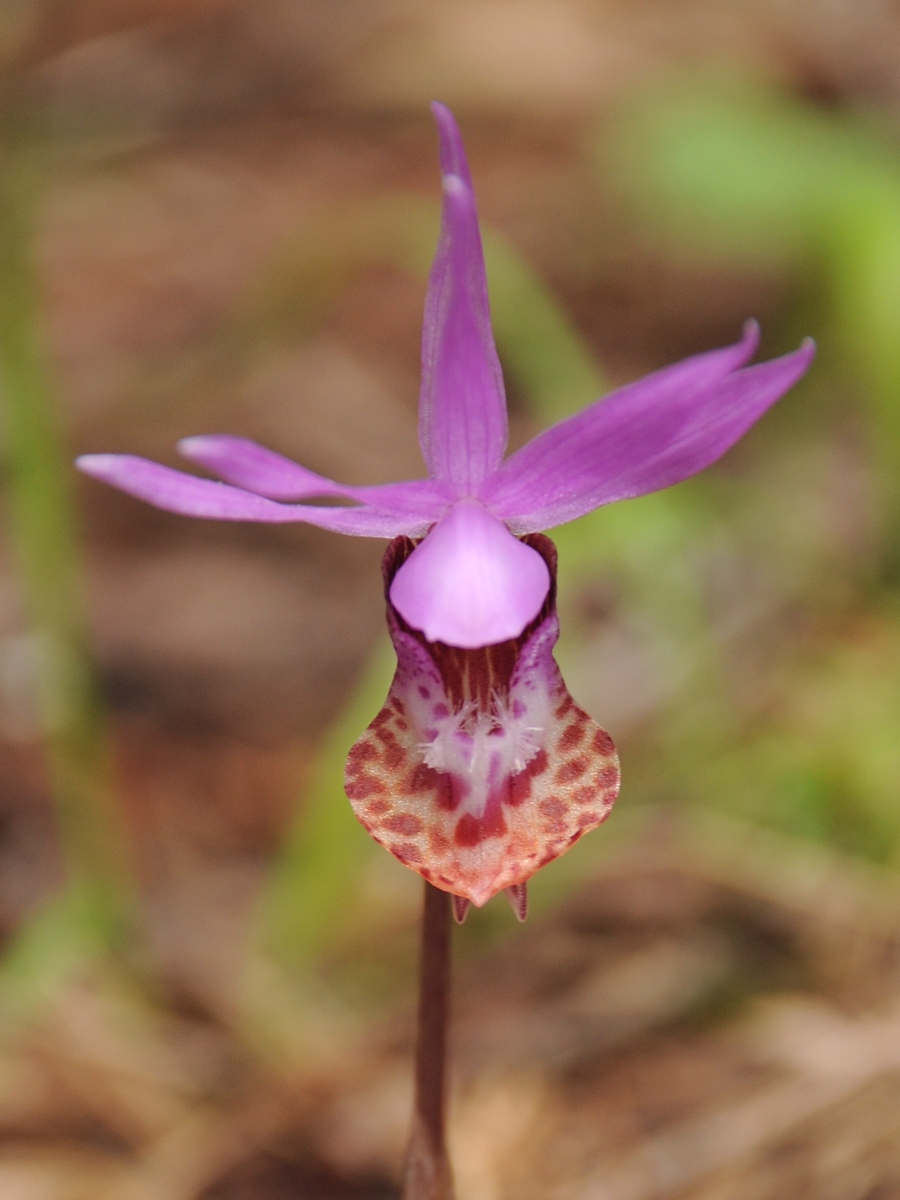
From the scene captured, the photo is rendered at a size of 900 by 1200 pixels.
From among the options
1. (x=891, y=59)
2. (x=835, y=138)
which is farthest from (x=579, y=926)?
(x=891, y=59)

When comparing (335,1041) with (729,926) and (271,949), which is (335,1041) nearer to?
(271,949)

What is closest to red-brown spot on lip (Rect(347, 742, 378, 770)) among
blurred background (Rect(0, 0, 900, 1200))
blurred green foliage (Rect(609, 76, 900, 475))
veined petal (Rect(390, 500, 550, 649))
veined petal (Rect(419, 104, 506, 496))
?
veined petal (Rect(390, 500, 550, 649))

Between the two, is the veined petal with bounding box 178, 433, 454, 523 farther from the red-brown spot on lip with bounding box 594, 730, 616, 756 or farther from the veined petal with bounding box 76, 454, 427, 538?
the red-brown spot on lip with bounding box 594, 730, 616, 756

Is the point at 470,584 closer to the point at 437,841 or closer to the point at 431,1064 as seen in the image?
the point at 437,841

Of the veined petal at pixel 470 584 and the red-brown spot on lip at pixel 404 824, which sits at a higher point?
the veined petal at pixel 470 584

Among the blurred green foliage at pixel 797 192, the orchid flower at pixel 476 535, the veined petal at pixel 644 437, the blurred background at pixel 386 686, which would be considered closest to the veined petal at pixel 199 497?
the orchid flower at pixel 476 535

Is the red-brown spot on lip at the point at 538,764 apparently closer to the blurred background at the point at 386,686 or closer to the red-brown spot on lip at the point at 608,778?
the red-brown spot on lip at the point at 608,778
